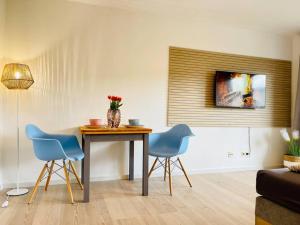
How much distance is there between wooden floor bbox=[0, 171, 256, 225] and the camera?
2014mm

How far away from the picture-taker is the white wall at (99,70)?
2.89m

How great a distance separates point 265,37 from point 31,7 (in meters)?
3.88

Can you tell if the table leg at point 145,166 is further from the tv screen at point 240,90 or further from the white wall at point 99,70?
the tv screen at point 240,90

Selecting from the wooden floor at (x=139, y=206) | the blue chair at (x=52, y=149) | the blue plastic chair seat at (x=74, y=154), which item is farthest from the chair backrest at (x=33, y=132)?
the wooden floor at (x=139, y=206)

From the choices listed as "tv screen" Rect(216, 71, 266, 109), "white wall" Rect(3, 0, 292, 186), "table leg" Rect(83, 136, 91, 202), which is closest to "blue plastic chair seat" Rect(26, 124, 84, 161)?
"table leg" Rect(83, 136, 91, 202)

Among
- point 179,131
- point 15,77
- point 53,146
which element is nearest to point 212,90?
point 179,131

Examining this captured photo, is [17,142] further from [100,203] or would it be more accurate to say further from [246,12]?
[246,12]

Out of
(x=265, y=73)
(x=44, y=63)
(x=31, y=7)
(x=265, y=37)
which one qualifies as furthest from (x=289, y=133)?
(x=31, y=7)

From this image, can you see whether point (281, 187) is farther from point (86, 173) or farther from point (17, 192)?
point (17, 192)

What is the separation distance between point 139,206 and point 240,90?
262cm

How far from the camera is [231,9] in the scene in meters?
3.26

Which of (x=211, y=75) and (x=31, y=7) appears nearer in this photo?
(x=31, y=7)

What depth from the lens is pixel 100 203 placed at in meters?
2.38

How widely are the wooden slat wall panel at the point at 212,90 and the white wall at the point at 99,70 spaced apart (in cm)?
14
